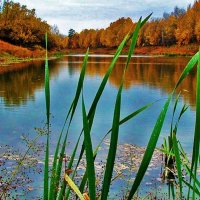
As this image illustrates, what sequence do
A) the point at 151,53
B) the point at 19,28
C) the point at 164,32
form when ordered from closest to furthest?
the point at 19,28 → the point at 151,53 → the point at 164,32

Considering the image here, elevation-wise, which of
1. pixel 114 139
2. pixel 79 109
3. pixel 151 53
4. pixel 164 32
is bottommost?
pixel 151 53

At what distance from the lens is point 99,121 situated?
1371cm

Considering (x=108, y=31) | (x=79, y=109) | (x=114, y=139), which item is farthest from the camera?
(x=108, y=31)

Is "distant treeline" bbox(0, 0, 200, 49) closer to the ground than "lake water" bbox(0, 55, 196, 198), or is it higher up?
higher up

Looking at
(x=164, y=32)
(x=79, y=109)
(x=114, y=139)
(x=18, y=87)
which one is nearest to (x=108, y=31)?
(x=164, y=32)

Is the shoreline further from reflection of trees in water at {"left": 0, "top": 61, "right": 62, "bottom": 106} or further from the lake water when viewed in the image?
the lake water

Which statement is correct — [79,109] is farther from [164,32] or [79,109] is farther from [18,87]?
[164,32]

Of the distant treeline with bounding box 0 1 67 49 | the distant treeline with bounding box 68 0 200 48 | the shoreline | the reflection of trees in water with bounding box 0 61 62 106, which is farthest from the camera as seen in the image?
the distant treeline with bounding box 68 0 200 48

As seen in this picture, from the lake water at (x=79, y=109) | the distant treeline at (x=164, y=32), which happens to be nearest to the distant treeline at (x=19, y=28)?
the distant treeline at (x=164, y=32)

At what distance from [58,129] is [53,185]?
409 inches

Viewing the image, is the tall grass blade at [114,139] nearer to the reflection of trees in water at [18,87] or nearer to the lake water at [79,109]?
the lake water at [79,109]

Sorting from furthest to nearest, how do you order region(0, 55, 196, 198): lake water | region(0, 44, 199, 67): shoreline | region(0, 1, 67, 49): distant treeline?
region(0, 1, 67, 49): distant treeline < region(0, 44, 199, 67): shoreline < region(0, 55, 196, 198): lake water

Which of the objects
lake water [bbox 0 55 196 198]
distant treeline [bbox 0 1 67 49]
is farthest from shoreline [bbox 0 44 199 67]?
lake water [bbox 0 55 196 198]

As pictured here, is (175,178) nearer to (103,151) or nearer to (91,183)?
(103,151)
